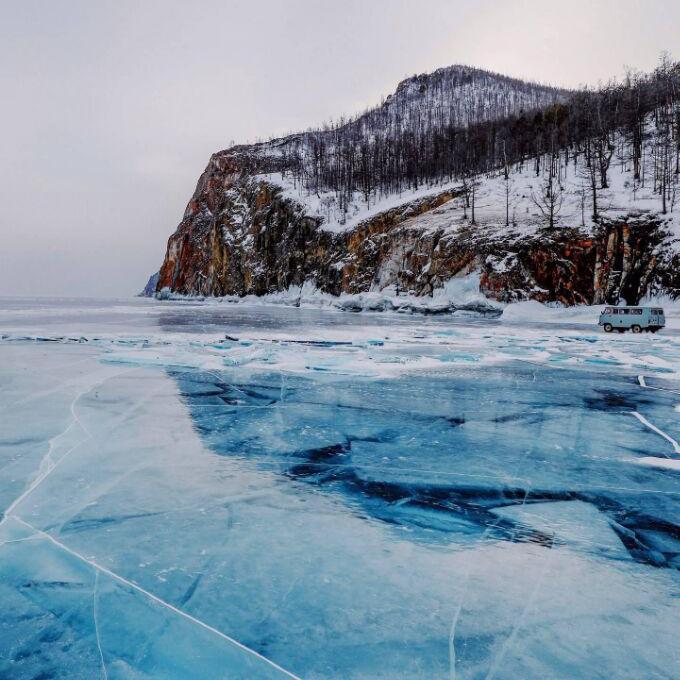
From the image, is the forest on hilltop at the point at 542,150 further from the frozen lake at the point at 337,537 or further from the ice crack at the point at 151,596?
the ice crack at the point at 151,596

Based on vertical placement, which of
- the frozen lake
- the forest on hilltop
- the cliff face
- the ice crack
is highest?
the forest on hilltop

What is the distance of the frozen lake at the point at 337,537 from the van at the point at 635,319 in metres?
18.1

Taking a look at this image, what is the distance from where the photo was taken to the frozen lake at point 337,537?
7.92ft

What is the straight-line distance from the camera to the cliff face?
3956 cm

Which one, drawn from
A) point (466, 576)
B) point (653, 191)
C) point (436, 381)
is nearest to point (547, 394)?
point (436, 381)

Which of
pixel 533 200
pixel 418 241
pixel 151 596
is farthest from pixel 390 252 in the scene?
pixel 151 596

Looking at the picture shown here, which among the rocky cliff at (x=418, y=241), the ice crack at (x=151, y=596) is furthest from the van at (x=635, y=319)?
the ice crack at (x=151, y=596)

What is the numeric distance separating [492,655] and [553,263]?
4276 centimetres

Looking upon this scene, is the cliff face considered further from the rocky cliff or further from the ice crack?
the ice crack

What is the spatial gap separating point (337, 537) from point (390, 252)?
172 feet

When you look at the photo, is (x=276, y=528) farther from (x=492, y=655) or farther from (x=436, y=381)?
(x=436, y=381)

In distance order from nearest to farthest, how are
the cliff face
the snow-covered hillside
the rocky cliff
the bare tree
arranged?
1. the cliff face
2. the rocky cliff
3. the snow-covered hillside
4. the bare tree

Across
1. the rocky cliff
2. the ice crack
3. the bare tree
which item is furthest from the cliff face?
the ice crack

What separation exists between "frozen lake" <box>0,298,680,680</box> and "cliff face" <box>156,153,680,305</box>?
3453 centimetres
